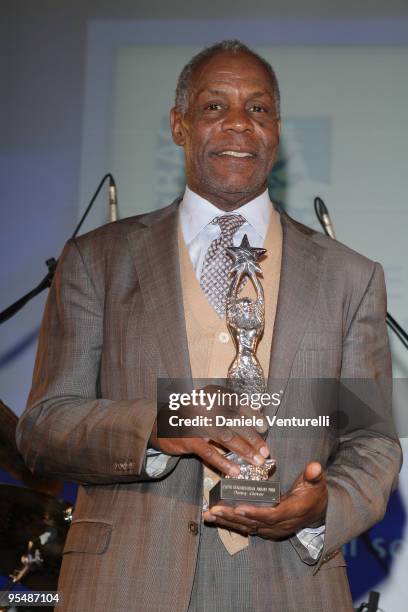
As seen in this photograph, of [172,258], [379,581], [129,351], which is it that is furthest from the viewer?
[379,581]

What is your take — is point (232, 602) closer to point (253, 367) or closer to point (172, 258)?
point (253, 367)

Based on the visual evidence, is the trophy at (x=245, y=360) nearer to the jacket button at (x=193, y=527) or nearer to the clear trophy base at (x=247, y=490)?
the clear trophy base at (x=247, y=490)

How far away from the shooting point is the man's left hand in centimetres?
153

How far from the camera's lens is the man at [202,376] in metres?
1.68

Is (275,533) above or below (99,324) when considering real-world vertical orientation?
below

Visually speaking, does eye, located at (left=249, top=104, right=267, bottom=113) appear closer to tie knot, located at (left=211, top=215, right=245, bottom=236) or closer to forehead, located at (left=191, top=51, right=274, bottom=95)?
forehead, located at (left=191, top=51, right=274, bottom=95)

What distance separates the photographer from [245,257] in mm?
1873

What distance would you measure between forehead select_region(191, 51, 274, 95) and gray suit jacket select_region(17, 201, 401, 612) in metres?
0.33

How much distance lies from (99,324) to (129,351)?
0.11 metres

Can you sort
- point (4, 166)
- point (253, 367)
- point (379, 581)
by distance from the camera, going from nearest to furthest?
1. point (253, 367)
2. point (379, 581)
3. point (4, 166)

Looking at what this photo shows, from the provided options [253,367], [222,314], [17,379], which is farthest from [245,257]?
[17,379]

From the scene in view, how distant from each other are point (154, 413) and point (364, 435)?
46cm

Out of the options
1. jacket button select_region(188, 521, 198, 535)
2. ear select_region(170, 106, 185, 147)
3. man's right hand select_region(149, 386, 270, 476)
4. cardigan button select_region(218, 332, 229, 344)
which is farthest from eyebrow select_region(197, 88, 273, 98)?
jacket button select_region(188, 521, 198, 535)

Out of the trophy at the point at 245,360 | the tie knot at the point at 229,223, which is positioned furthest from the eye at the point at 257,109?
the trophy at the point at 245,360
